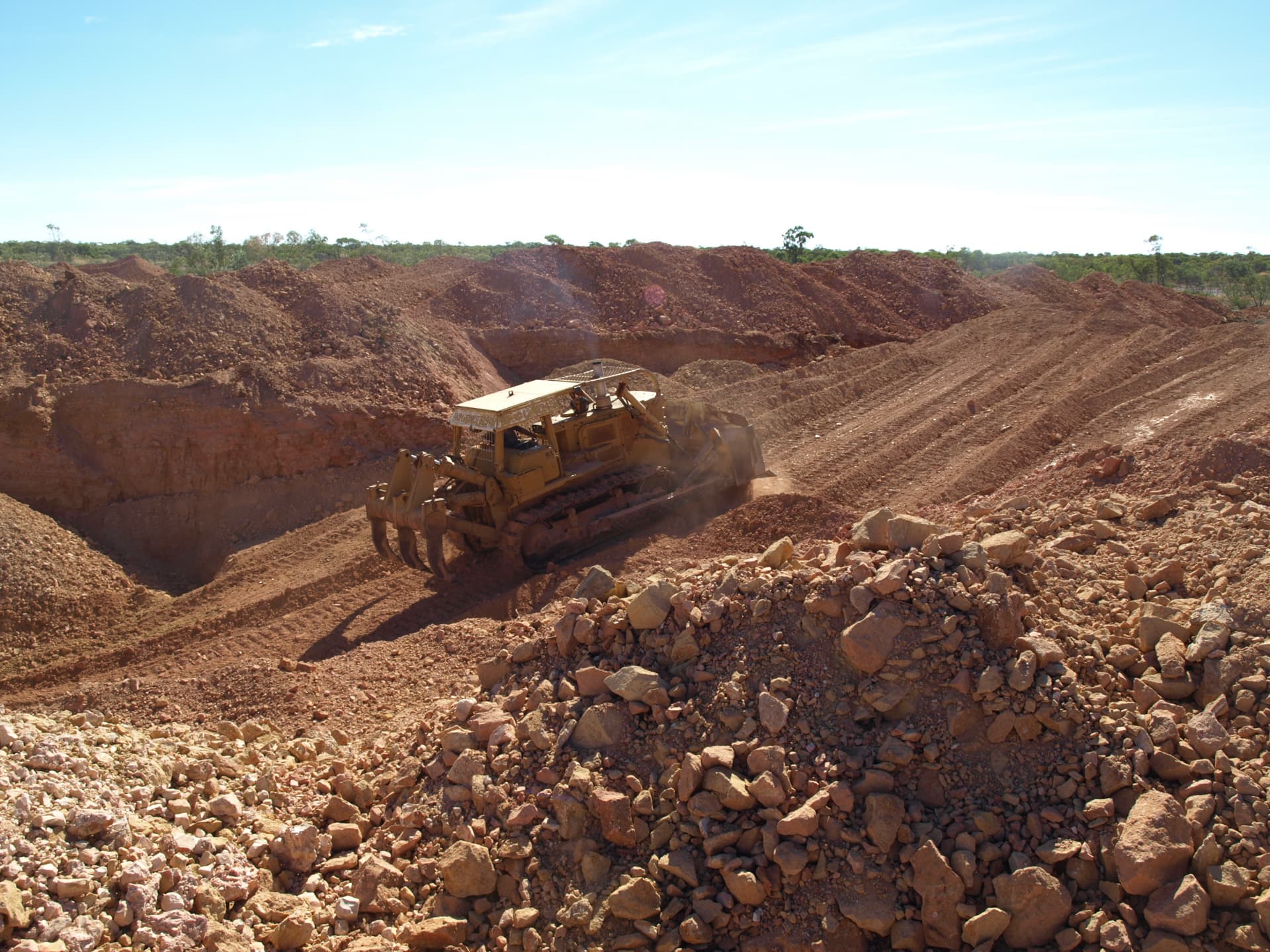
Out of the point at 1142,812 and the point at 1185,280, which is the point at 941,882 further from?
the point at 1185,280

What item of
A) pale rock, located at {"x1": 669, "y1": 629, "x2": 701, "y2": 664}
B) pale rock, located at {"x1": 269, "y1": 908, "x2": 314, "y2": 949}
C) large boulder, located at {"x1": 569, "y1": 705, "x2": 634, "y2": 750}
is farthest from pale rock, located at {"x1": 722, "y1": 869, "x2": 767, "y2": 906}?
pale rock, located at {"x1": 269, "y1": 908, "x2": 314, "y2": 949}

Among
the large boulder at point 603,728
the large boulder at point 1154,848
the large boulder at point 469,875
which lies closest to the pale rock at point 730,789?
the large boulder at point 603,728

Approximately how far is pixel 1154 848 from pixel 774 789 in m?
1.86

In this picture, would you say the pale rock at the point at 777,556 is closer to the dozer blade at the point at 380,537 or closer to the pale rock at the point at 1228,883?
the pale rock at the point at 1228,883

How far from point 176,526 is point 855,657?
36.6 feet

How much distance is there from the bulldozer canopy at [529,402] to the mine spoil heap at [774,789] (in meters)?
4.12

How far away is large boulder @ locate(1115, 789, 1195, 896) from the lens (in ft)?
14.5

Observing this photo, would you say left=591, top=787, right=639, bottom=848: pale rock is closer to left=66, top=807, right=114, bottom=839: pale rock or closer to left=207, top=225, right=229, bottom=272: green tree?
left=66, top=807, right=114, bottom=839: pale rock

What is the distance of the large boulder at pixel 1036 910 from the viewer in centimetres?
450

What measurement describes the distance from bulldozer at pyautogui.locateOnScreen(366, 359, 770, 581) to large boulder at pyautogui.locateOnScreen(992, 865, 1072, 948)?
7131 millimetres

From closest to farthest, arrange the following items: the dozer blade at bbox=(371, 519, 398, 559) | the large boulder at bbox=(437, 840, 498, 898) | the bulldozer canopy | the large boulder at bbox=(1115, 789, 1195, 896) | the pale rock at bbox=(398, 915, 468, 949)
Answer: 1. the large boulder at bbox=(1115, 789, 1195, 896)
2. the pale rock at bbox=(398, 915, 468, 949)
3. the large boulder at bbox=(437, 840, 498, 898)
4. the bulldozer canopy
5. the dozer blade at bbox=(371, 519, 398, 559)

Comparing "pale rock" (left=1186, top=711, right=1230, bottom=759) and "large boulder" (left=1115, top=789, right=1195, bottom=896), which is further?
"pale rock" (left=1186, top=711, right=1230, bottom=759)

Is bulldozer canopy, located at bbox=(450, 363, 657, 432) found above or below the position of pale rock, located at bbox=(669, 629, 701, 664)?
above

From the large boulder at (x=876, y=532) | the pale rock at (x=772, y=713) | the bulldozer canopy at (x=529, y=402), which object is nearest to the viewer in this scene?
the pale rock at (x=772, y=713)
